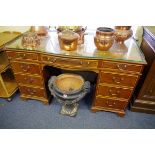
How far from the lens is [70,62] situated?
1284mm

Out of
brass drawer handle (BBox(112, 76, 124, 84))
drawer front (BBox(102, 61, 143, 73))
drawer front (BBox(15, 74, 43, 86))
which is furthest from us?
drawer front (BBox(15, 74, 43, 86))

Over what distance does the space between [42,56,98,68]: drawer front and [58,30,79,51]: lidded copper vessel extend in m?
0.11

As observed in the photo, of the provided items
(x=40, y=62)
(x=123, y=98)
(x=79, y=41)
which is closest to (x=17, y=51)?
(x=40, y=62)

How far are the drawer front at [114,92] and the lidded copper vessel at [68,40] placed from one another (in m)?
0.47

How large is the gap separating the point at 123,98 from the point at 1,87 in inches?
55.1

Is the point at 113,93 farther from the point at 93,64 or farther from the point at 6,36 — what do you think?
the point at 6,36

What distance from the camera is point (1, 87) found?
1756 mm

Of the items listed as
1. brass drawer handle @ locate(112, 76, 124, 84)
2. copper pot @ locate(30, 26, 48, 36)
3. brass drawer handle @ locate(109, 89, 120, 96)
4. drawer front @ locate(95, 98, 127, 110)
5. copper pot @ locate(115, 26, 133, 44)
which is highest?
copper pot @ locate(115, 26, 133, 44)

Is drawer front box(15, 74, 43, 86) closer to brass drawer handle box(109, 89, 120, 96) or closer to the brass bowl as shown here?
the brass bowl

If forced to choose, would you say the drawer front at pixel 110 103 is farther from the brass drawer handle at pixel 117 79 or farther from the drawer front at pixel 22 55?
the drawer front at pixel 22 55

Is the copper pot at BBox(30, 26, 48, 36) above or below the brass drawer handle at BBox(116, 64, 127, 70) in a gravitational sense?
above

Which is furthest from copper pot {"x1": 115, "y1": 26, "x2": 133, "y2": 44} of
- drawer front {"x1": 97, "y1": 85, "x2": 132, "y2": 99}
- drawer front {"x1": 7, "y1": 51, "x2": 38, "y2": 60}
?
drawer front {"x1": 7, "y1": 51, "x2": 38, "y2": 60}

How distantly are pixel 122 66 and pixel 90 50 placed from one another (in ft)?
1.01

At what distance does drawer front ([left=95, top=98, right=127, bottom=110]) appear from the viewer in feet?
Answer: 4.90
